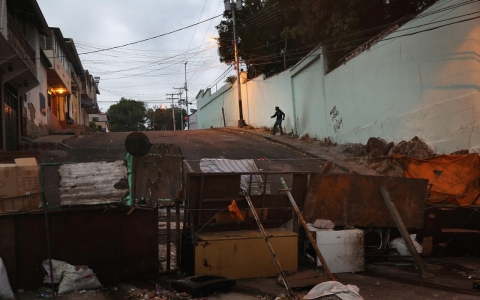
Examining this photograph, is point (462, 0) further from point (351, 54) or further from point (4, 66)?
point (4, 66)

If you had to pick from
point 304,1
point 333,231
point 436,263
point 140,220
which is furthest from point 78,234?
point 304,1

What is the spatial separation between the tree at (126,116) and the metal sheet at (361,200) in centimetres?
7257

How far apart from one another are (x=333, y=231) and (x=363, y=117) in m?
11.2

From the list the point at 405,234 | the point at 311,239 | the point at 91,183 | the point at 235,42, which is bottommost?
the point at 405,234

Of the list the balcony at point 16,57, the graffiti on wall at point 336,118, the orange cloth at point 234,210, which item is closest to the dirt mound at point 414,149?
the graffiti on wall at point 336,118

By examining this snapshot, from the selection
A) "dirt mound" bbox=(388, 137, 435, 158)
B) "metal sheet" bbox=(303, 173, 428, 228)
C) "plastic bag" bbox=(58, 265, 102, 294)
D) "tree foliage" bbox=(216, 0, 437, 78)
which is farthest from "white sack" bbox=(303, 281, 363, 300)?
"tree foliage" bbox=(216, 0, 437, 78)

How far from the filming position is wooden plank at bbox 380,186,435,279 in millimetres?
7112

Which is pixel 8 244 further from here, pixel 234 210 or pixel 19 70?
pixel 19 70

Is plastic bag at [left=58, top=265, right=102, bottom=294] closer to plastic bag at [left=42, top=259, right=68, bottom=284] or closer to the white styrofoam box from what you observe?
plastic bag at [left=42, top=259, right=68, bottom=284]

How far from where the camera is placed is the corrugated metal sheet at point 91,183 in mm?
6398

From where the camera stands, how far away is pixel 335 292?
5.30 meters

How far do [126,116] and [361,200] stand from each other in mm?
74131

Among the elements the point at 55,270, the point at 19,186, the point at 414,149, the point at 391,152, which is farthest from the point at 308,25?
the point at 55,270

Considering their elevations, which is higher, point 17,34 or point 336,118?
point 17,34
